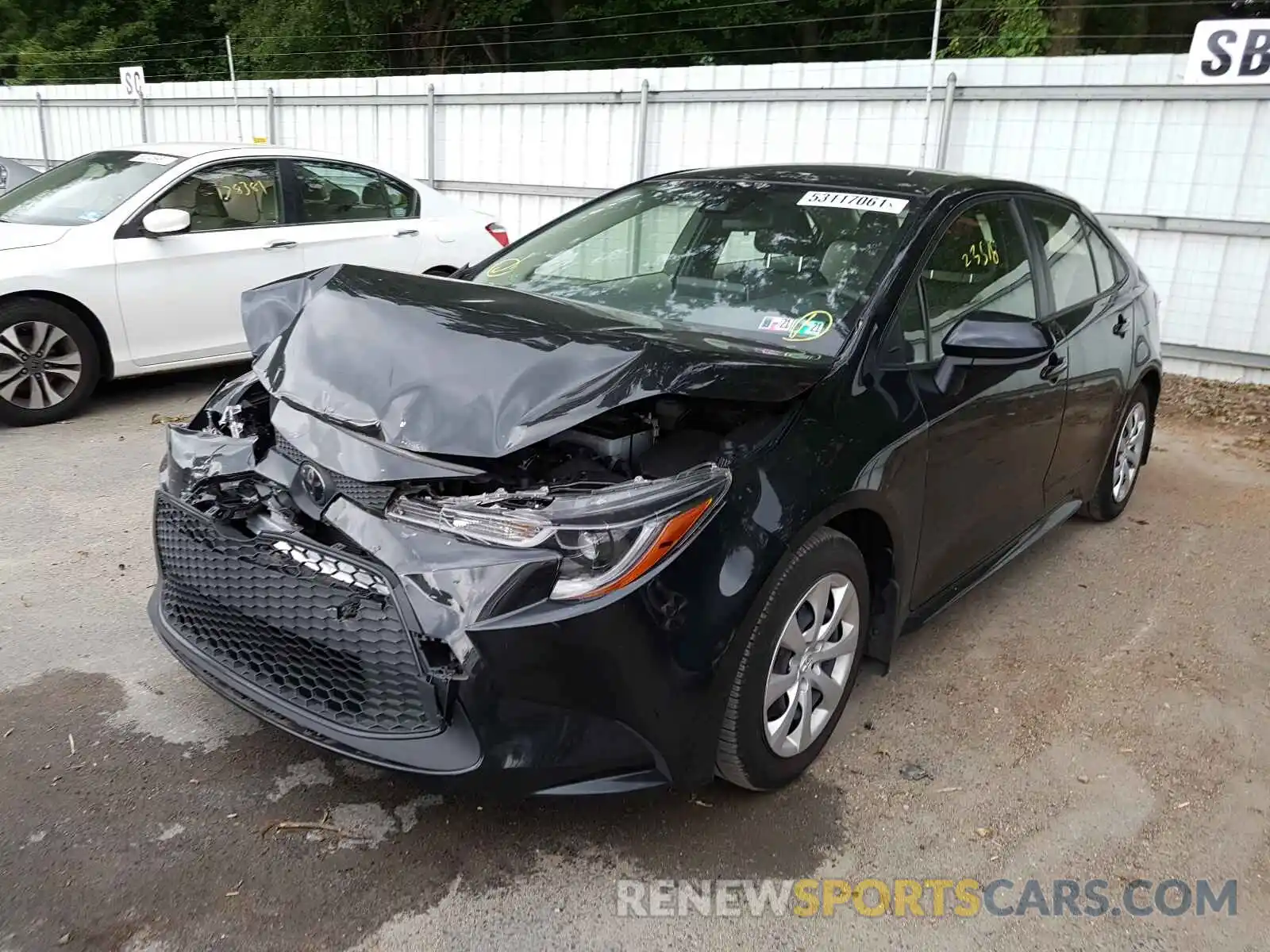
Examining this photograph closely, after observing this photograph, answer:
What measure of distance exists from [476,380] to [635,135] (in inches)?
303

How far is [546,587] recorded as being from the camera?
2.18 m

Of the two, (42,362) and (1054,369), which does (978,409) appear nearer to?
(1054,369)

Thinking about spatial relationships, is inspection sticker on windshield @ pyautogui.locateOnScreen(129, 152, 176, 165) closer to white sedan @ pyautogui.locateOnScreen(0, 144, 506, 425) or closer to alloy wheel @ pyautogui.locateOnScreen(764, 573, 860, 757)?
white sedan @ pyautogui.locateOnScreen(0, 144, 506, 425)

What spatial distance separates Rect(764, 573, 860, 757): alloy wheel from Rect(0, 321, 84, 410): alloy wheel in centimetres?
481

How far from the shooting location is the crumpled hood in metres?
2.34

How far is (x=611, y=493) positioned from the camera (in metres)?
2.29

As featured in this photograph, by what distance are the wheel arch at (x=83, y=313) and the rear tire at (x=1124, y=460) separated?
5322mm

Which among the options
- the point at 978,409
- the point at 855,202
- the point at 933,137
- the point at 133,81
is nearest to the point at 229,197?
the point at 855,202

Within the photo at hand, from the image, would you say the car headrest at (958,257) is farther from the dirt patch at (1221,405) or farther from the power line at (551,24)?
the power line at (551,24)

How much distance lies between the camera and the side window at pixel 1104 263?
4.34 meters

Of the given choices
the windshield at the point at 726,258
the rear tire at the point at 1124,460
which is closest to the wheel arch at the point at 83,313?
the windshield at the point at 726,258

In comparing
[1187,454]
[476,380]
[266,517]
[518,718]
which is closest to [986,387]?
[476,380]

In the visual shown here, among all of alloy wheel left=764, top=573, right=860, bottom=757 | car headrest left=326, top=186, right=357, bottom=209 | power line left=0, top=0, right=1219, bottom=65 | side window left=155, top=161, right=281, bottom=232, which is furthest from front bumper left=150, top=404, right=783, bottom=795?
power line left=0, top=0, right=1219, bottom=65

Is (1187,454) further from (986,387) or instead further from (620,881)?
(620,881)
